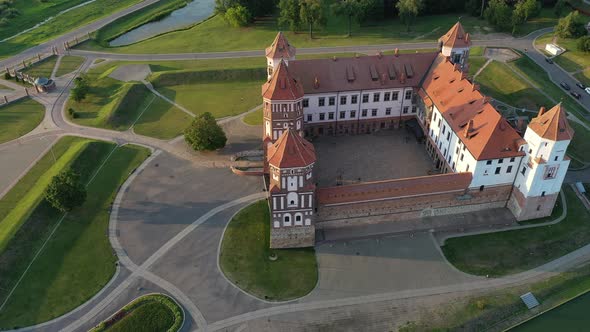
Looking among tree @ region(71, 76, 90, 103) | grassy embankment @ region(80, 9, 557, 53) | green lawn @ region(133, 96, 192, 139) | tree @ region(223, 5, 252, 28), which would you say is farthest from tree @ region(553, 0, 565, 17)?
tree @ region(71, 76, 90, 103)

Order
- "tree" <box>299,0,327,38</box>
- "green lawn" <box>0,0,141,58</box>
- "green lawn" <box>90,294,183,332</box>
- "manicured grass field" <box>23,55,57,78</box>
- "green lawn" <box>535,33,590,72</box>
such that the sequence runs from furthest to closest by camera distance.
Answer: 1. "green lawn" <box>0,0,141,58</box>
2. "tree" <box>299,0,327,38</box>
3. "manicured grass field" <box>23,55,57,78</box>
4. "green lawn" <box>535,33,590,72</box>
5. "green lawn" <box>90,294,183,332</box>

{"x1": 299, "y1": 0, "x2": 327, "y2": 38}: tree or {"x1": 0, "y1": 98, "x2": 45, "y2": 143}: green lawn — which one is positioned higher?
{"x1": 299, "y1": 0, "x2": 327, "y2": 38}: tree

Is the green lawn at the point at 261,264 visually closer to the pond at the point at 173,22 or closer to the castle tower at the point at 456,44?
the castle tower at the point at 456,44

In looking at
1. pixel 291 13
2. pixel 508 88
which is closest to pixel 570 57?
pixel 508 88

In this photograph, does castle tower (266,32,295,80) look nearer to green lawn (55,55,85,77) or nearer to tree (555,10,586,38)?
green lawn (55,55,85,77)

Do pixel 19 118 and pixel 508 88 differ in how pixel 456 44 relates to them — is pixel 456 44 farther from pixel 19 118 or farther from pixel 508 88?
pixel 19 118

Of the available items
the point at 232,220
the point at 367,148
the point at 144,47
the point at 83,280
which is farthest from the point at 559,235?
the point at 144,47

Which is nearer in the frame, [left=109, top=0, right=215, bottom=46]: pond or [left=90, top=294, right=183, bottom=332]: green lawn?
[left=90, top=294, right=183, bottom=332]: green lawn

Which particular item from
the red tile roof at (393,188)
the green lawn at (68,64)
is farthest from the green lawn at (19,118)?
the red tile roof at (393,188)
